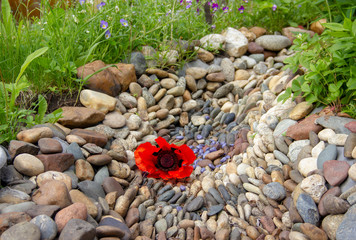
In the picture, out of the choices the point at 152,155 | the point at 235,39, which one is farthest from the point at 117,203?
the point at 235,39

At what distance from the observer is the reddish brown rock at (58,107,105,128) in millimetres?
2711

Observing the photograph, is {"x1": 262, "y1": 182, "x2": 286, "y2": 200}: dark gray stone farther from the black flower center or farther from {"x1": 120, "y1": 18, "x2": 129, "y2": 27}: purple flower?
{"x1": 120, "y1": 18, "x2": 129, "y2": 27}: purple flower

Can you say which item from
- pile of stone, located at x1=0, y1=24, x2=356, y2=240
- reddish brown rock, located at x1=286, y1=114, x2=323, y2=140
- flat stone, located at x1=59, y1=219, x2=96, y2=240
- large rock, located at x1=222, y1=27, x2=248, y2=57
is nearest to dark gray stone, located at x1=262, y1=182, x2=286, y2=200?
pile of stone, located at x1=0, y1=24, x2=356, y2=240

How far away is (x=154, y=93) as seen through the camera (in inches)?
139

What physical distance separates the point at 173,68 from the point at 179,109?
509mm

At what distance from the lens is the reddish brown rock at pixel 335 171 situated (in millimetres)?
2002

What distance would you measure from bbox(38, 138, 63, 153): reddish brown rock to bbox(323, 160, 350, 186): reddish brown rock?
160 cm

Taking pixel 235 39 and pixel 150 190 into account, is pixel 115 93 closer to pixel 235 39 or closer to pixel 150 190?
pixel 150 190

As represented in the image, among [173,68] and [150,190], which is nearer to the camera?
[150,190]

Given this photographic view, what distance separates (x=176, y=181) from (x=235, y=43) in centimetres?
211

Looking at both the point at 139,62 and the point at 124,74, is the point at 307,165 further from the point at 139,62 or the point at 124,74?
the point at 139,62

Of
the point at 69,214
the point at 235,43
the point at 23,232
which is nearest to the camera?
the point at 23,232

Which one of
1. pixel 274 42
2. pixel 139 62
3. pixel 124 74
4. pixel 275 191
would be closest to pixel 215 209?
pixel 275 191

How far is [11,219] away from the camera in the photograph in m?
1.60
